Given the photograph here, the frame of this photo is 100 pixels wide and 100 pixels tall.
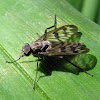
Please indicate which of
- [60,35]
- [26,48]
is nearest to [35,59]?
[26,48]

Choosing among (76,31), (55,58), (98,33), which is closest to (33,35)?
(55,58)

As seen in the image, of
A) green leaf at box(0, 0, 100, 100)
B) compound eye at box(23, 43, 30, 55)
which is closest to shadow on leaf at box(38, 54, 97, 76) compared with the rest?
green leaf at box(0, 0, 100, 100)

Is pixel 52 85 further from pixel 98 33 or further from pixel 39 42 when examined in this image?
pixel 98 33

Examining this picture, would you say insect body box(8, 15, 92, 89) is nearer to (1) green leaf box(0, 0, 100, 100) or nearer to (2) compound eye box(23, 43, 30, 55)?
(2) compound eye box(23, 43, 30, 55)

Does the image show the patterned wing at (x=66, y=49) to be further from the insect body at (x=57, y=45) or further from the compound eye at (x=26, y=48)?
the compound eye at (x=26, y=48)

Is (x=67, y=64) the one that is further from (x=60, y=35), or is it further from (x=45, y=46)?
(x=60, y=35)

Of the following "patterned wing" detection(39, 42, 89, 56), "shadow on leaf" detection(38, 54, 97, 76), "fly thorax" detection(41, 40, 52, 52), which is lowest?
"shadow on leaf" detection(38, 54, 97, 76)
